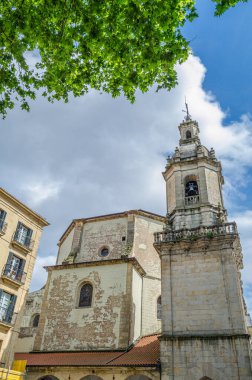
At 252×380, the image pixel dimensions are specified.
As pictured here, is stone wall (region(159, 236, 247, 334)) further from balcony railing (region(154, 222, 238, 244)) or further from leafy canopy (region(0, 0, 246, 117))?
leafy canopy (region(0, 0, 246, 117))

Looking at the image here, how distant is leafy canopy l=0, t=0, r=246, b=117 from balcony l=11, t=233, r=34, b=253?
12.8m

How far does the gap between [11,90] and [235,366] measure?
1439 centimetres

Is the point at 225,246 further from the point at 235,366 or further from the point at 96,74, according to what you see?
the point at 96,74

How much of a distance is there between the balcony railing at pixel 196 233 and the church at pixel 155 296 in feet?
0.18

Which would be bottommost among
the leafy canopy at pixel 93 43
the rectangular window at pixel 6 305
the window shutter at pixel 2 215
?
the rectangular window at pixel 6 305

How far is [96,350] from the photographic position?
62.4 feet

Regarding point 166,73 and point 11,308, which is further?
point 11,308

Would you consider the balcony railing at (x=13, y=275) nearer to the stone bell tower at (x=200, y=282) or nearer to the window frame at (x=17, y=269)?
the window frame at (x=17, y=269)

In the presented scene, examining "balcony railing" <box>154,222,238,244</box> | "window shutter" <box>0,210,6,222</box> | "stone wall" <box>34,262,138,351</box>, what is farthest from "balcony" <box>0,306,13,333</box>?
"balcony railing" <box>154,222,238,244</box>

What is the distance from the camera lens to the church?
15.3 m

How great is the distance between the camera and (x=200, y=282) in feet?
56.0

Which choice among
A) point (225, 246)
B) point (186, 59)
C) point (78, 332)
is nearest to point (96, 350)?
point (78, 332)

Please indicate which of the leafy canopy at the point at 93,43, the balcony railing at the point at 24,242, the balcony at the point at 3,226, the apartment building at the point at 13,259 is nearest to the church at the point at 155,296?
the apartment building at the point at 13,259

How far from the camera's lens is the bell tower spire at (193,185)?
773 inches
